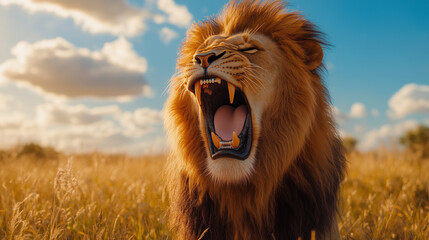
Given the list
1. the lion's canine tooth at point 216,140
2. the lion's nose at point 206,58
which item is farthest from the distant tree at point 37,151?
the lion's nose at point 206,58

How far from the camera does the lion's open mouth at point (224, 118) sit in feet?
7.29

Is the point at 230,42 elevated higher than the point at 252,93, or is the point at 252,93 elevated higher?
the point at 230,42

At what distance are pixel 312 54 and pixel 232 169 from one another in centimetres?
107

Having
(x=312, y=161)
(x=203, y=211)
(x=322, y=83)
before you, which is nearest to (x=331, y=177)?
(x=312, y=161)

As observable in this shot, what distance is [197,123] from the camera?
244 centimetres

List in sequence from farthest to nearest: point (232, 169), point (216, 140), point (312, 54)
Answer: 1. point (312, 54)
2. point (216, 140)
3. point (232, 169)

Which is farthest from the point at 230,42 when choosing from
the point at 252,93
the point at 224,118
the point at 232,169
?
the point at 232,169

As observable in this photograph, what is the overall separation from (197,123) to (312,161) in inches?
33.0

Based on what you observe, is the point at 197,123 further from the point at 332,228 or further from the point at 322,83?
the point at 332,228

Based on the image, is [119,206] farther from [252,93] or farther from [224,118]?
[252,93]

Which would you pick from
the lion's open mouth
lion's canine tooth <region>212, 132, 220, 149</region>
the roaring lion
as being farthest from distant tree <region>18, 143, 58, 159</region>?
lion's canine tooth <region>212, 132, 220, 149</region>

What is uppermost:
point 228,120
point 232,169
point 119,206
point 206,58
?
point 206,58

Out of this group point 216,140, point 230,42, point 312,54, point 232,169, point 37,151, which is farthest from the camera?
point 37,151

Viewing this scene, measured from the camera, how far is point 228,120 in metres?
2.43
